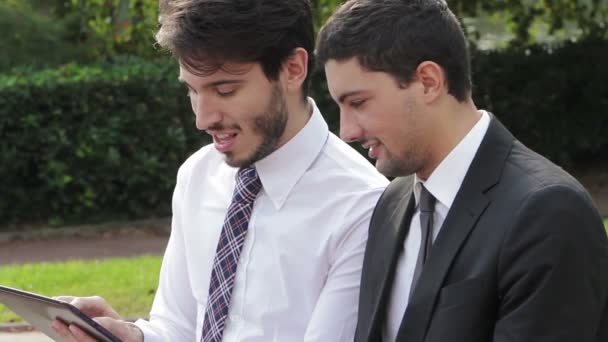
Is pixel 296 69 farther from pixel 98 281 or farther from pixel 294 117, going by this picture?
pixel 98 281

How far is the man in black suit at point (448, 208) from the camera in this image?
212 centimetres

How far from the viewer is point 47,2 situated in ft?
37.7

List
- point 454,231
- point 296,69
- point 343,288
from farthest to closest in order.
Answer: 1. point 296,69
2. point 343,288
3. point 454,231

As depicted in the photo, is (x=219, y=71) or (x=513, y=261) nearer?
(x=513, y=261)

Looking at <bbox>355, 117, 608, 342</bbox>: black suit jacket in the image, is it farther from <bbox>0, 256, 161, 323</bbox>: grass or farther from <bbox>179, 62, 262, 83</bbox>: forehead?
<bbox>0, 256, 161, 323</bbox>: grass

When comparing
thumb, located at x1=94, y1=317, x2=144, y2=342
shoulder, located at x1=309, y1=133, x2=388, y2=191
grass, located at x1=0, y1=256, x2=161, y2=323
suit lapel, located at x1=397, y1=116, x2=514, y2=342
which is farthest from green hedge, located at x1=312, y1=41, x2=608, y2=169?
suit lapel, located at x1=397, y1=116, x2=514, y2=342

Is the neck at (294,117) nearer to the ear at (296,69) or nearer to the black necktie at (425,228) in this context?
the ear at (296,69)

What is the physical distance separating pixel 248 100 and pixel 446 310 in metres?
0.81

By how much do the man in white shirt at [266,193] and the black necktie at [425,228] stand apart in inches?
12.6

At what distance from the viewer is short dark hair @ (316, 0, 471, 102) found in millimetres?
2389

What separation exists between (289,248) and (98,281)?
408 cm

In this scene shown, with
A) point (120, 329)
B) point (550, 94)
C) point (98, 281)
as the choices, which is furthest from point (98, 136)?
point (120, 329)

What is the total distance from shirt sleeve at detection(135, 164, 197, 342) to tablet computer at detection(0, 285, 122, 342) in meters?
0.26

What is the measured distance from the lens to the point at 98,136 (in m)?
9.62
